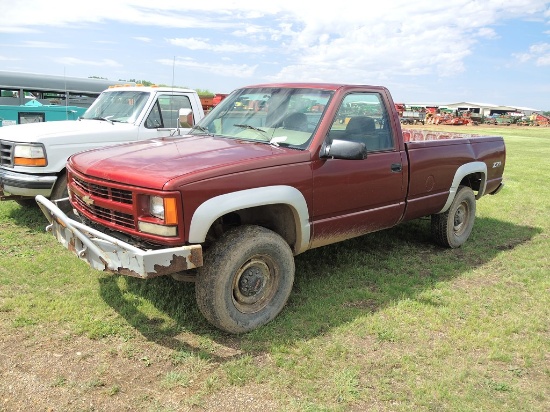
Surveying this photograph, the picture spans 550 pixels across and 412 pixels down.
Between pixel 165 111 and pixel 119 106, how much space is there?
28.6 inches

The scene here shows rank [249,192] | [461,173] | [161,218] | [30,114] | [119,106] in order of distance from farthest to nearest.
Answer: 1. [30,114]
2. [119,106]
3. [461,173]
4. [249,192]
5. [161,218]

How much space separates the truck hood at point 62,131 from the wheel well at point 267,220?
322 centimetres

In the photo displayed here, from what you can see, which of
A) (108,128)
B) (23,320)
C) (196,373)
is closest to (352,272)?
Answer: (196,373)

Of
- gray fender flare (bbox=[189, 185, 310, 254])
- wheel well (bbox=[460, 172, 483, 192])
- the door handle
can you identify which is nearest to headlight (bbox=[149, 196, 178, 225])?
gray fender flare (bbox=[189, 185, 310, 254])

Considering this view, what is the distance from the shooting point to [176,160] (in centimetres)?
351

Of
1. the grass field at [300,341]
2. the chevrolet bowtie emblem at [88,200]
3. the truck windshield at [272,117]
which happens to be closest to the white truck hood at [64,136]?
the grass field at [300,341]

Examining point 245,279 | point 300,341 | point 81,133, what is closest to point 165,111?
point 81,133

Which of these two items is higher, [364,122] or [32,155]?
[364,122]

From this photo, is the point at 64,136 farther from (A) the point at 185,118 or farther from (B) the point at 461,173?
(B) the point at 461,173

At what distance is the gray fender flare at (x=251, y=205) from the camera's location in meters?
3.23

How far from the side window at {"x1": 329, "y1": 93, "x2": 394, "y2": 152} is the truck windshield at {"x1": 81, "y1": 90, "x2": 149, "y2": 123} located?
3651 millimetres

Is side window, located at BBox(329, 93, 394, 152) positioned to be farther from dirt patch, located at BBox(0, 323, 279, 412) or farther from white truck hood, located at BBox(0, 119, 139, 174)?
white truck hood, located at BBox(0, 119, 139, 174)

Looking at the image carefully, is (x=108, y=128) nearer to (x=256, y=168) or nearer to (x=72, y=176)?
(x=72, y=176)

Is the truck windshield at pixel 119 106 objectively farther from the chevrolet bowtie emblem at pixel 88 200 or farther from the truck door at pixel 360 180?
the truck door at pixel 360 180
